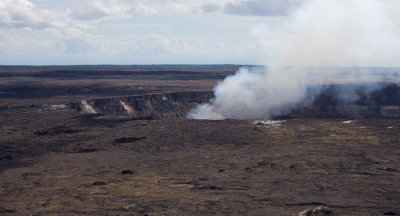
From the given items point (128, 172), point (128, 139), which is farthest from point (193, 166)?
point (128, 139)

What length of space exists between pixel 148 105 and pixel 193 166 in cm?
3511

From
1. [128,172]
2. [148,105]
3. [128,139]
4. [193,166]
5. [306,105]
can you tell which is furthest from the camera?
[148,105]

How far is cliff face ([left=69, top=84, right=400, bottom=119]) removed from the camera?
5519 cm

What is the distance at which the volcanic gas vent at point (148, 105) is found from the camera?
5747cm

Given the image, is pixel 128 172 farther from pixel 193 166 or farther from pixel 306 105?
pixel 306 105

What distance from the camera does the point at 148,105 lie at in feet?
204

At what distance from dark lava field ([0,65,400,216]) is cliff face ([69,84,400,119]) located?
13.0 feet

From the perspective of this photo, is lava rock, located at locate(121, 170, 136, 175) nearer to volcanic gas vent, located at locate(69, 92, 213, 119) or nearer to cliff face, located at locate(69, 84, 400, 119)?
cliff face, located at locate(69, 84, 400, 119)

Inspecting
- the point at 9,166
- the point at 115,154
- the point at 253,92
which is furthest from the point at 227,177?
the point at 253,92

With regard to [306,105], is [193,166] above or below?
below

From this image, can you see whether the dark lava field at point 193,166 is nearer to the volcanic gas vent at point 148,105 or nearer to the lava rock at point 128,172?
the lava rock at point 128,172

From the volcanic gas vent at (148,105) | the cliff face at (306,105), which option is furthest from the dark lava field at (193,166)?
the volcanic gas vent at (148,105)

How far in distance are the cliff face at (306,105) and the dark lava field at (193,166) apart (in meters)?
3.97

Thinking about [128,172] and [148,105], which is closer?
[128,172]
